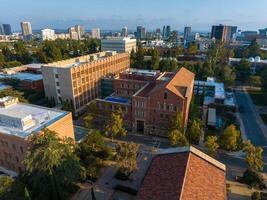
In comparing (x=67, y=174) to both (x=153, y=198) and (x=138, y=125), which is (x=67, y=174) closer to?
(x=153, y=198)

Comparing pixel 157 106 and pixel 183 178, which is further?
pixel 157 106

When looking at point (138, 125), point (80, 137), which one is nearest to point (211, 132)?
point (138, 125)

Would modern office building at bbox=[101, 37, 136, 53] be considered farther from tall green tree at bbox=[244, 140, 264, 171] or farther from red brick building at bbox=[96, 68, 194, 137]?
tall green tree at bbox=[244, 140, 264, 171]

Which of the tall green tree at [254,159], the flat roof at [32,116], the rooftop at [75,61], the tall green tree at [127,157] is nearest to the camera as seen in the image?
the tall green tree at [127,157]

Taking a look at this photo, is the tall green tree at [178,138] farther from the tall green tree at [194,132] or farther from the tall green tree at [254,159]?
the tall green tree at [254,159]

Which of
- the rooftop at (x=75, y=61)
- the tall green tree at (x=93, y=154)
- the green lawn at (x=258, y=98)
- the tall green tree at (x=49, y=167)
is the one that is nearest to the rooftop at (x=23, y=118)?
the tall green tree at (x=49, y=167)

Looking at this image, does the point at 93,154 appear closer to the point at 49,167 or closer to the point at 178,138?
the point at 49,167

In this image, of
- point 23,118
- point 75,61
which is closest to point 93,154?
point 23,118
